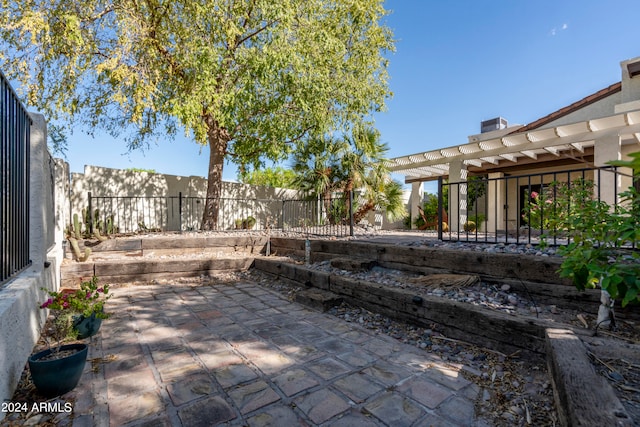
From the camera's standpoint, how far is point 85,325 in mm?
2859

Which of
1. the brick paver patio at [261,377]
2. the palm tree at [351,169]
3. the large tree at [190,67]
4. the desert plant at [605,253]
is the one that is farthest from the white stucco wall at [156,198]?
the desert plant at [605,253]

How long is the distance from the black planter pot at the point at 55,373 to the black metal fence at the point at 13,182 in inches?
32.0

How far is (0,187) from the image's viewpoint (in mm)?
2176

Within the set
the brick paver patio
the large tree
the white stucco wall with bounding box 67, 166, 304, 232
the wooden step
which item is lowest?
the brick paver patio

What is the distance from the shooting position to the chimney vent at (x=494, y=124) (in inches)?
575

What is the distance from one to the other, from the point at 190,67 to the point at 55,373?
670cm

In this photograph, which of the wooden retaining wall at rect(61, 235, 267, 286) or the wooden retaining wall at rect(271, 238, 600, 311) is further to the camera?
the wooden retaining wall at rect(61, 235, 267, 286)

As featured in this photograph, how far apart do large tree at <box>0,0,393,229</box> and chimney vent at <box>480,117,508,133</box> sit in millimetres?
8966

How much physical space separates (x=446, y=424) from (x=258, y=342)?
1.71 meters

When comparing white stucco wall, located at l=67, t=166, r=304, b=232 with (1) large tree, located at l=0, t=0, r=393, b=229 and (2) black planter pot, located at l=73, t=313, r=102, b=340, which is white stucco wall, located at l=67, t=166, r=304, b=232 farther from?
(2) black planter pot, located at l=73, t=313, r=102, b=340

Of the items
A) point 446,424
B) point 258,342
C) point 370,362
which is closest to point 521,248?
point 370,362

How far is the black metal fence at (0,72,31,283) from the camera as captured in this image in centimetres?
225

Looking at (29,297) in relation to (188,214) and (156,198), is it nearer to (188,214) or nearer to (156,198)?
(156,198)

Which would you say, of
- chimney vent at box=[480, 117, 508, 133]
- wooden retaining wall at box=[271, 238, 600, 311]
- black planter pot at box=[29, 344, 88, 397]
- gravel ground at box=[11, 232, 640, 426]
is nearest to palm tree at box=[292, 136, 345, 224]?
wooden retaining wall at box=[271, 238, 600, 311]
